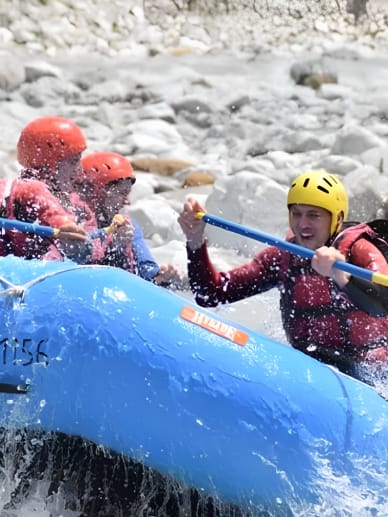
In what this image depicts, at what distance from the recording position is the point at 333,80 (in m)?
12.7

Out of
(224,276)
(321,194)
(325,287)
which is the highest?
(321,194)

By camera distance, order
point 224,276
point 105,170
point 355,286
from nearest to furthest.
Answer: point 355,286 < point 224,276 < point 105,170

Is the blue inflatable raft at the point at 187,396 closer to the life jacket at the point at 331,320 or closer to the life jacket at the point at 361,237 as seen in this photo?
the life jacket at the point at 331,320

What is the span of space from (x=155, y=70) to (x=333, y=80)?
8.27 ft

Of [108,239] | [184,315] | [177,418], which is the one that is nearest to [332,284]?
[184,315]

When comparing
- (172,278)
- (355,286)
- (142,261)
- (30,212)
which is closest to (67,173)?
(30,212)

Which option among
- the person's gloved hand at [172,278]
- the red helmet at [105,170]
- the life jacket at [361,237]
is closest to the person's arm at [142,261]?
the person's gloved hand at [172,278]

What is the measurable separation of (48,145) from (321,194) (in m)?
1.54

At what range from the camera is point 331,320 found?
379cm

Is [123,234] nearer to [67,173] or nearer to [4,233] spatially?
[67,173]

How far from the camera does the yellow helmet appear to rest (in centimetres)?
382

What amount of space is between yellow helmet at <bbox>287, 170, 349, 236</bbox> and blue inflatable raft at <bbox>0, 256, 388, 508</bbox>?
30.8 inches

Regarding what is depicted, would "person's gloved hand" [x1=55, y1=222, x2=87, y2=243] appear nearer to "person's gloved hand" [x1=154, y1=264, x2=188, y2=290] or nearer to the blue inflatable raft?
the blue inflatable raft

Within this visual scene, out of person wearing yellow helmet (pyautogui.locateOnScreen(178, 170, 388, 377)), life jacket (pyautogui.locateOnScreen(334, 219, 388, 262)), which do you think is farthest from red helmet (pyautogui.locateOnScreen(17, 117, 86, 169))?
life jacket (pyautogui.locateOnScreen(334, 219, 388, 262))
